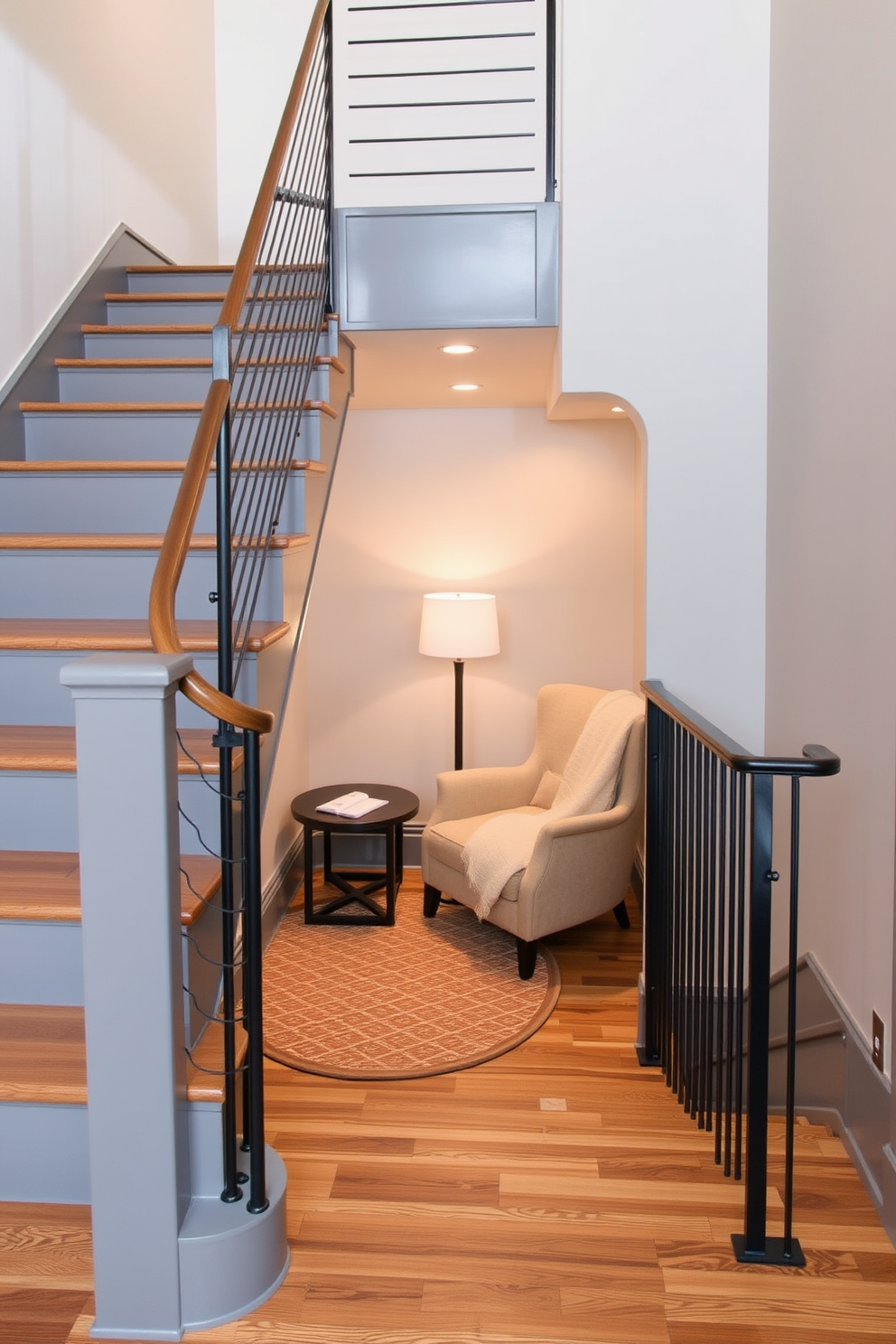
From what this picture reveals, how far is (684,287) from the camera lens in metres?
3.32

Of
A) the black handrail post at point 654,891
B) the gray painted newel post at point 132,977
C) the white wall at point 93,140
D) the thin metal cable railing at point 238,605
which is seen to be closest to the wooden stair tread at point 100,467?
the thin metal cable railing at point 238,605

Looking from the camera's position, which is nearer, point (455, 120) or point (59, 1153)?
point (59, 1153)

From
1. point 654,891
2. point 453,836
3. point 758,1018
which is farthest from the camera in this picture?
point 453,836

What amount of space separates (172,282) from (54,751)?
8.63 feet

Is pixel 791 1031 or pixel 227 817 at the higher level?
pixel 227 817

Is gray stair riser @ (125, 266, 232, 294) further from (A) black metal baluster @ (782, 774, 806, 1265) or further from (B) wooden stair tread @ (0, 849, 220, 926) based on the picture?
(A) black metal baluster @ (782, 774, 806, 1265)

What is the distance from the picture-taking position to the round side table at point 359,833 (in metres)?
4.49

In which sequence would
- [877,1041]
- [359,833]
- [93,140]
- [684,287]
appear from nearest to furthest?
[877,1041] → [684,287] → [93,140] → [359,833]

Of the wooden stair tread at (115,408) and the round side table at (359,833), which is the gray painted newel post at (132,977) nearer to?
the wooden stair tread at (115,408)

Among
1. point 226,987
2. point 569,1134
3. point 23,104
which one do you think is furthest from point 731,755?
point 23,104

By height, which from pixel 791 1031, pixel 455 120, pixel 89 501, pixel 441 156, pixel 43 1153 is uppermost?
pixel 455 120

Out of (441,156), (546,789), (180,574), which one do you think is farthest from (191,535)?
(441,156)

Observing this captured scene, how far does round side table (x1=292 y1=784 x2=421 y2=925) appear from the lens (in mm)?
4488

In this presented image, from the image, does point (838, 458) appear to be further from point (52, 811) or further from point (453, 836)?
point (453, 836)
